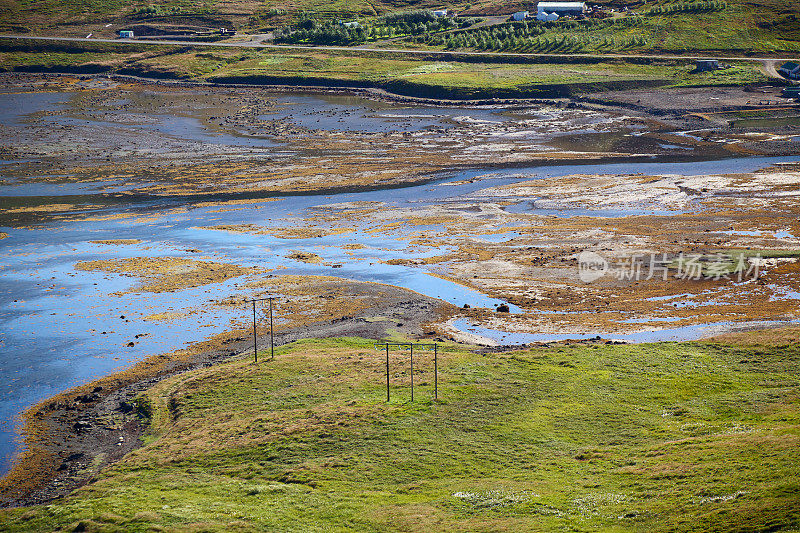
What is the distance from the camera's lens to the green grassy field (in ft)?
76.6

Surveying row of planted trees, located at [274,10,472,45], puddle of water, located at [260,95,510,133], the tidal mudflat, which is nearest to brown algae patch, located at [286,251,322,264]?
the tidal mudflat

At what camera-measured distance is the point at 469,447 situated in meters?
29.0

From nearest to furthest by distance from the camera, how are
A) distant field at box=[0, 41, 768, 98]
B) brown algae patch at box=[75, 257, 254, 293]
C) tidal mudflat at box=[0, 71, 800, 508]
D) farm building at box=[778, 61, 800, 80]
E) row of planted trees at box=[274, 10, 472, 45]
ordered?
tidal mudflat at box=[0, 71, 800, 508]
brown algae patch at box=[75, 257, 254, 293]
farm building at box=[778, 61, 800, 80]
distant field at box=[0, 41, 768, 98]
row of planted trees at box=[274, 10, 472, 45]

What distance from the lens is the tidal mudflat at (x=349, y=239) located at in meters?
41.8

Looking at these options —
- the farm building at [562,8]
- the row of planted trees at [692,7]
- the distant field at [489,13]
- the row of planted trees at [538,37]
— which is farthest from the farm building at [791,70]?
the farm building at [562,8]

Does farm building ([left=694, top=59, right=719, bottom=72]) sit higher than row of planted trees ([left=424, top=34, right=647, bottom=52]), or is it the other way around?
row of planted trees ([left=424, top=34, right=647, bottom=52])

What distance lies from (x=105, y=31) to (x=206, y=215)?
351 ft

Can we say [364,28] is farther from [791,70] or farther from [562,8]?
[791,70]

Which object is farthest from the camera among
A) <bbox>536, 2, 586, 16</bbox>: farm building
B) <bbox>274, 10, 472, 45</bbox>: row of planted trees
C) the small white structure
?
<bbox>536, 2, 586, 16</bbox>: farm building

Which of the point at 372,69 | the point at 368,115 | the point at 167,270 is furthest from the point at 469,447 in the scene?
the point at 372,69

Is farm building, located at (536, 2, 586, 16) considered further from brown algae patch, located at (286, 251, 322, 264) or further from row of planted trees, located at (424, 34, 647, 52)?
brown algae patch, located at (286, 251, 322, 264)

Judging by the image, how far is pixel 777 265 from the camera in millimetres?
50438

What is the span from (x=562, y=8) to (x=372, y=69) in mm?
45830

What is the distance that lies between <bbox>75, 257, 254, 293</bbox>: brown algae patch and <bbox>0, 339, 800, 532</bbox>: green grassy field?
1394 cm
